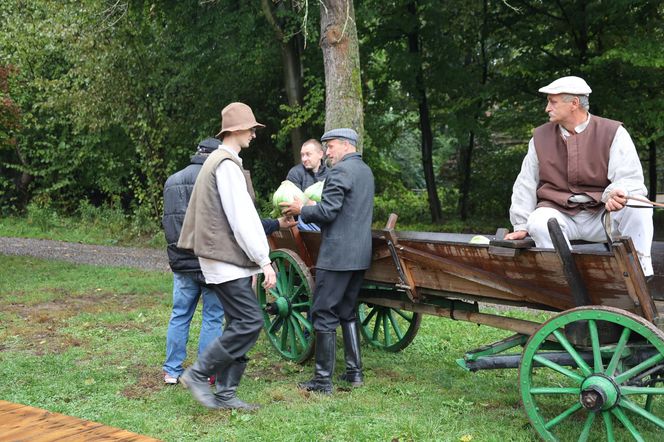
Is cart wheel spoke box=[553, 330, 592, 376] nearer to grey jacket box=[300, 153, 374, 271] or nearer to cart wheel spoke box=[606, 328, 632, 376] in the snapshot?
cart wheel spoke box=[606, 328, 632, 376]

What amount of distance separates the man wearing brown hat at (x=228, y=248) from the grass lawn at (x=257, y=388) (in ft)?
0.87

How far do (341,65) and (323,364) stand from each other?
4.12 metres

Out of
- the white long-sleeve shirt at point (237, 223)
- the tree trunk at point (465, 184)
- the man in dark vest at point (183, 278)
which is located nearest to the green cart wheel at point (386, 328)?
the man in dark vest at point (183, 278)

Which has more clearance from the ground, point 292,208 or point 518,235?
point 292,208

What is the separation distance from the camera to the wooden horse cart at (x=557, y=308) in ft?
13.2

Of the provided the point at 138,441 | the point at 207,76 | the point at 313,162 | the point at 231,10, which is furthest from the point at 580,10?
the point at 138,441

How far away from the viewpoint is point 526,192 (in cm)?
489

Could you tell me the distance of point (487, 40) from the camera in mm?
17016

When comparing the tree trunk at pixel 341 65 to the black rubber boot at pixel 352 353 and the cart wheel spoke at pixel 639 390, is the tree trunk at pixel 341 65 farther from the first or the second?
the cart wheel spoke at pixel 639 390

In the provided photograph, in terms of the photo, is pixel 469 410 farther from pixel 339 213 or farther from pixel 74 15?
pixel 74 15

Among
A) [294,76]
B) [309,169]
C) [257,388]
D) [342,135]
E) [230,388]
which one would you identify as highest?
[294,76]

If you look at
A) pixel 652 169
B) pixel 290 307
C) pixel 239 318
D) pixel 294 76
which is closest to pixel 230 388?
pixel 239 318

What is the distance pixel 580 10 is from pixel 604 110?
1962 mm

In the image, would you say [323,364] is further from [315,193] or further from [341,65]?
[341,65]
